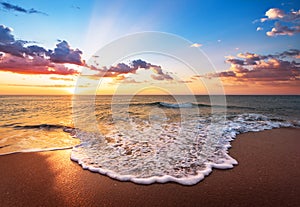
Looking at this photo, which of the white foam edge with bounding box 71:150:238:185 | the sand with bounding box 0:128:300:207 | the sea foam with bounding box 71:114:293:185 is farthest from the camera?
the sea foam with bounding box 71:114:293:185

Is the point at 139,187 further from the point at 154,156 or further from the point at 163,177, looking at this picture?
the point at 154,156

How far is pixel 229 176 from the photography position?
3887 mm

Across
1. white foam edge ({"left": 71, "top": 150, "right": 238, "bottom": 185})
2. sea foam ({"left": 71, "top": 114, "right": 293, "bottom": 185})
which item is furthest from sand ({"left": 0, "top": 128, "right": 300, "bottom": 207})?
sea foam ({"left": 71, "top": 114, "right": 293, "bottom": 185})

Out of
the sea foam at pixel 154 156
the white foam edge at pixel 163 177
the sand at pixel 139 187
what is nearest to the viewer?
the sand at pixel 139 187

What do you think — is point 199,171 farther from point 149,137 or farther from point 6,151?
point 6,151

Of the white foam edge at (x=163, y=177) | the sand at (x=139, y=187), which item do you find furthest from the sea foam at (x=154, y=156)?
the sand at (x=139, y=187)

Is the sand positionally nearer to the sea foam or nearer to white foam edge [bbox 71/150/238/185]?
white foam edge [bbox 71/150/238/185]

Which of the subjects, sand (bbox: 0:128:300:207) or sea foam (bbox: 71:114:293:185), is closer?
sand (bbox: 0:128:300:207)

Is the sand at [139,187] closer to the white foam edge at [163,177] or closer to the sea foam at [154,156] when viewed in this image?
the white foam edge at [163,177]

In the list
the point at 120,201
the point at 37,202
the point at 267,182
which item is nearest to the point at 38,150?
the point at 37,202

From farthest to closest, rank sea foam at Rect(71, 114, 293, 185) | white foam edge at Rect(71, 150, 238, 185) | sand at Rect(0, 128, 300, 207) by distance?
sea foam at Rect(71, 114, 293, 185) → white foam edge at Rect(71, 150, 238, 185) → sand at Rect(0, 128, 300, 207)

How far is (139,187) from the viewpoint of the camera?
3432mm

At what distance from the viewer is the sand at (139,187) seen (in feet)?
9.74

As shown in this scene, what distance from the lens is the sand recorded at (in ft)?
9.74
